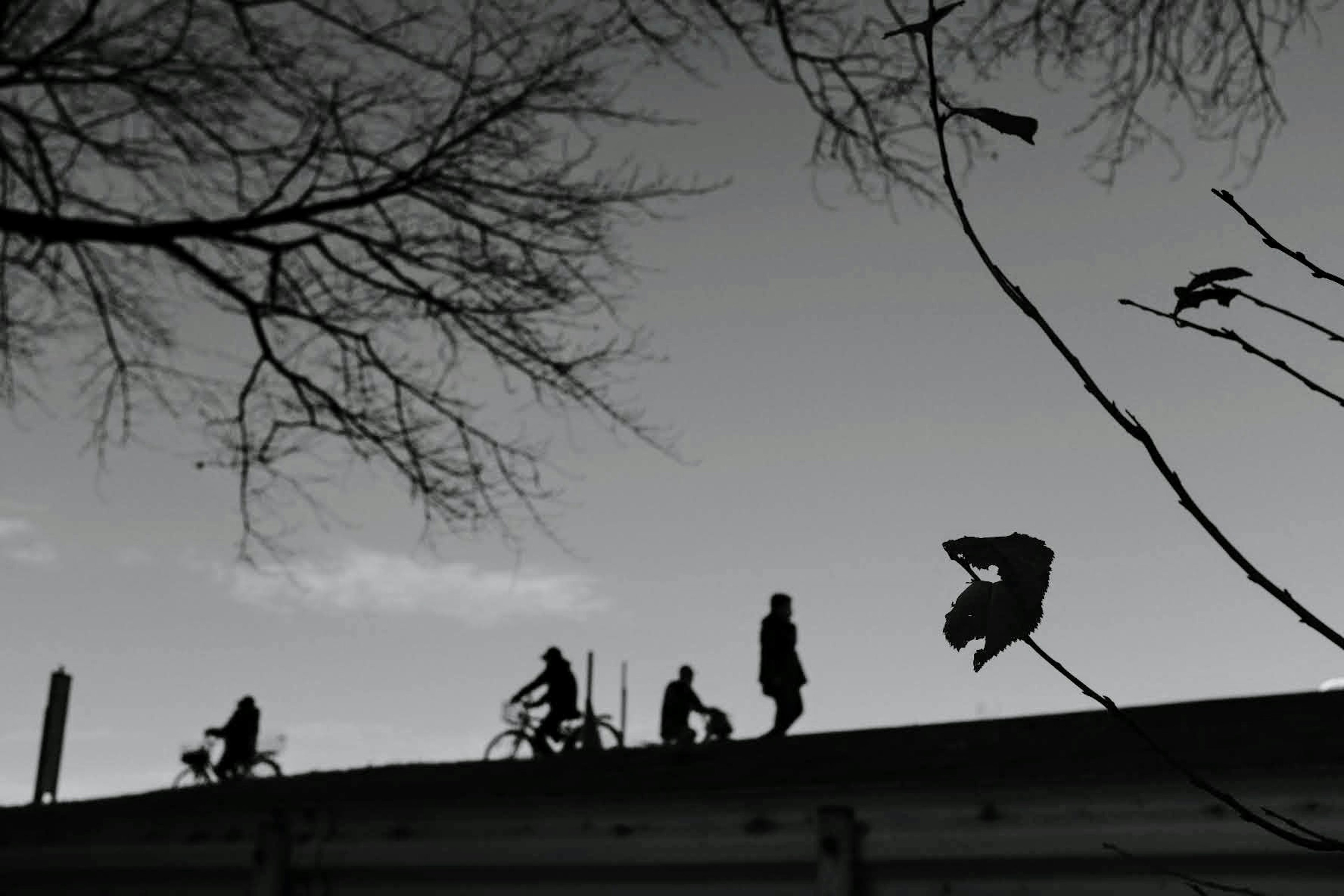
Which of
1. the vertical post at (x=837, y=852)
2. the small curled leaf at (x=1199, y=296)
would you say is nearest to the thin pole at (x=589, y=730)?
the vertical post at (x=837, y=852)

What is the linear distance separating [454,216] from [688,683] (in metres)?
7.86

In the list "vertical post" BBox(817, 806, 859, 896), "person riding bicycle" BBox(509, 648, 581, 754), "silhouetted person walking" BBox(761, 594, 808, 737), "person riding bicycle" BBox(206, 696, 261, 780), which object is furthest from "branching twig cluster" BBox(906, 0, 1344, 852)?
"person riding bicycle" BBox(206, 696, 261, 780)

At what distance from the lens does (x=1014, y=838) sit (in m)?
4.50

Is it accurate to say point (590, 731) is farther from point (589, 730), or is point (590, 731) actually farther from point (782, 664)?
point (782, 664)

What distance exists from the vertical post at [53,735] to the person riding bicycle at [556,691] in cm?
497

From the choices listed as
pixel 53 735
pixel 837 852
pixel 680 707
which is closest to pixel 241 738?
pixel 53 735

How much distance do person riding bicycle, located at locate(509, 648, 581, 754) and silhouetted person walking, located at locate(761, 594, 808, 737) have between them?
4.29 m

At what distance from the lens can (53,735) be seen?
655 inches

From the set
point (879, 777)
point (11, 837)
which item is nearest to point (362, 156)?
point (11, 837)

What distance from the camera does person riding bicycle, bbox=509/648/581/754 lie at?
667 inches

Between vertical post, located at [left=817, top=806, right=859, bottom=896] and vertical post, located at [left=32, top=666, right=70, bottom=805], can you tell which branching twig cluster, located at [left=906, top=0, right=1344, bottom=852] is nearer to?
vertical post, located at [left=817, top=806, right=859, bottom=896]

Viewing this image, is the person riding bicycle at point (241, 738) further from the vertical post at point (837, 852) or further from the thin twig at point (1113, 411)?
the thin twig at point (1113, 411)

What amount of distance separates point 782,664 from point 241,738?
11017mm

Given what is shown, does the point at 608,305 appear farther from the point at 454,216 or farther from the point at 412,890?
the point at 412,890
